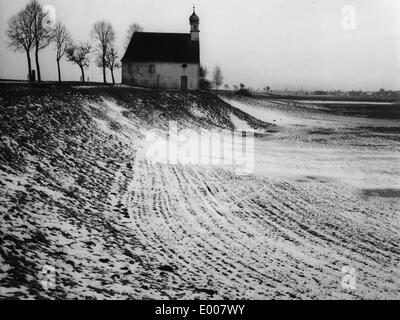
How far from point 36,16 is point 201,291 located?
39.4 meters

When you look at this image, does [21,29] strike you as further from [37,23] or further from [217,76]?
[217,76]

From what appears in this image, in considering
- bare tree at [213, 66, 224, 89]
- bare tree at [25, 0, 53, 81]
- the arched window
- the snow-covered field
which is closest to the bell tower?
the arched window

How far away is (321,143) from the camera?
88.0 ft

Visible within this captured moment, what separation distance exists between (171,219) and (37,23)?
35619 millimetres

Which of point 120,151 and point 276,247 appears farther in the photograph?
point 120,151

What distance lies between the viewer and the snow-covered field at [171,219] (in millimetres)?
7406

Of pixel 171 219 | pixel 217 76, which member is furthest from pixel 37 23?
pixel 217 76

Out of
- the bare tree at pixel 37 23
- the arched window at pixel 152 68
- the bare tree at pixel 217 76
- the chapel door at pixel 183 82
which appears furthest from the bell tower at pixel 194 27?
the bare tree at pixel 217 76

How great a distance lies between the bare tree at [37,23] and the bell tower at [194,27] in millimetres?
21485

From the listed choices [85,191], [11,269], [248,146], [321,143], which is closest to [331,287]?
[11,269]

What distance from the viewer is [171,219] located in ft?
36.0

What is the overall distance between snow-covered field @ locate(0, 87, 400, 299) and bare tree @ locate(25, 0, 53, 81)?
21.2m

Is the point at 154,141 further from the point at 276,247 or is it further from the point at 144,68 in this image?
the point at 144,68

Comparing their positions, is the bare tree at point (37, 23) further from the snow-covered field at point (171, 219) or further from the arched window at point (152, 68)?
the snow-covered field at point (171, 219)
